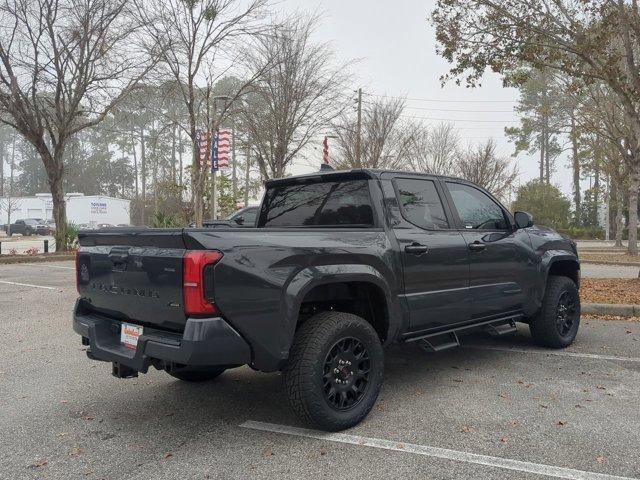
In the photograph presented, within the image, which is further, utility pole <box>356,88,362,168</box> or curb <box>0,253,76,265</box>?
utility pole <box>356,88,362,168</box>

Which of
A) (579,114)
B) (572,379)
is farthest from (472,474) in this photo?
(579,114)

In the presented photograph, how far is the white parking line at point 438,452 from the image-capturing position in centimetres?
301

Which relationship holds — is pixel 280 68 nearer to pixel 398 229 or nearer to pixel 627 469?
pixel 398 229

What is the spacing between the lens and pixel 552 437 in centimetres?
351

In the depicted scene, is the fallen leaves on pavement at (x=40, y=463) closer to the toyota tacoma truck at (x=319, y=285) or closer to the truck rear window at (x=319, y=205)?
the toyota tacoma truck at (x=319, y=285)

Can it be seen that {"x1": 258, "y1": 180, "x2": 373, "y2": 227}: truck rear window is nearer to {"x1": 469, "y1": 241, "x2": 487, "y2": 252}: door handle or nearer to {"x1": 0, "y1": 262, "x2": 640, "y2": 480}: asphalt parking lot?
{"x1": 469, "y1": 241, "x2": 487, "y2": 252}: door handle

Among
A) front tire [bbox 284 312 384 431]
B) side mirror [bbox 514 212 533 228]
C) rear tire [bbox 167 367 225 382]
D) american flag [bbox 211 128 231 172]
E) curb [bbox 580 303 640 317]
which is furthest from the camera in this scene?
american flag [bbox 211 128 231 172]

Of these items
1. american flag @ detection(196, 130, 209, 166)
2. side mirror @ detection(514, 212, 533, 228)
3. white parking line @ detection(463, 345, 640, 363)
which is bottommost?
white parking line @ detection(463, 345, 640, 363)

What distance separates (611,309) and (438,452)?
5.57m

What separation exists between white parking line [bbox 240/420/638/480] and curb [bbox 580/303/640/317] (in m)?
5.20

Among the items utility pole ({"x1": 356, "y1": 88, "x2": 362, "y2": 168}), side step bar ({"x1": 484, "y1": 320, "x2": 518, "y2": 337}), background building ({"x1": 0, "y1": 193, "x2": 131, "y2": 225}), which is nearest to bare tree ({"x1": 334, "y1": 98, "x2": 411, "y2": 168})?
utility pole ({"x1": 356, "y1": 88, "x2": 362, "y2": 168})

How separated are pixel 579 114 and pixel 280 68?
42.4 ft

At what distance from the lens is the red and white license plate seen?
358cm

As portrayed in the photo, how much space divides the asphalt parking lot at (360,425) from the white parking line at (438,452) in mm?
11
